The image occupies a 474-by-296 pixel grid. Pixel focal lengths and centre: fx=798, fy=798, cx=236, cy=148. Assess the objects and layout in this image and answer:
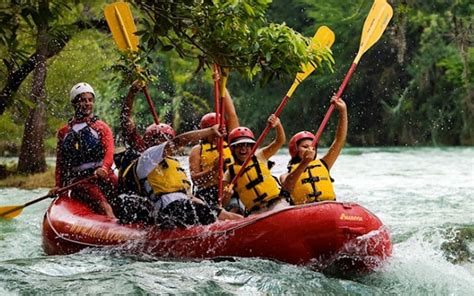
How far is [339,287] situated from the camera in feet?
17.1

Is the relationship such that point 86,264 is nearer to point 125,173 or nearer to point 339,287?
point 125,173

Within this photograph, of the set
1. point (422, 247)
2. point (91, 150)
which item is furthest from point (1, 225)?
point (422, 247)

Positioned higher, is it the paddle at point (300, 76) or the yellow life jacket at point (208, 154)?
the paddle at point (300, 76)

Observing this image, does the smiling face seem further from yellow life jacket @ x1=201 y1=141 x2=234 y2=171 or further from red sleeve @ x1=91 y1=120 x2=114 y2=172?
yellow life jacket @ x1=201 y1=141 x2=234 y2=171

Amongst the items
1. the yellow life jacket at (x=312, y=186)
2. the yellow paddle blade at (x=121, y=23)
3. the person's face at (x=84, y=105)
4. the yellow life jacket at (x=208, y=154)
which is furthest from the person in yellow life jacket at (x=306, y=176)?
the yellow paddle blade at (x=121, y=23)

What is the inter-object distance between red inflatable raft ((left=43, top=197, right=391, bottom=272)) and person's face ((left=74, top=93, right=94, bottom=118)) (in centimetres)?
158

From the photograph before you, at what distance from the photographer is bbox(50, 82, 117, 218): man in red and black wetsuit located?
23.0 feet

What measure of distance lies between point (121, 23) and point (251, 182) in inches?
90.6

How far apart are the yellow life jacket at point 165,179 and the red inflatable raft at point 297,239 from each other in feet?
1.12

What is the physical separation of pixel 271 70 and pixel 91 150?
3.07 meters

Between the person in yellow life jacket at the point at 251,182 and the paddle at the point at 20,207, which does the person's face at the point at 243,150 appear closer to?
the person in yellow life jacket at the point at 251,182

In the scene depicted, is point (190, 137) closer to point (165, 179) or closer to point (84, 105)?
point (165, 179)

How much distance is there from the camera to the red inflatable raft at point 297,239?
5.36 meters

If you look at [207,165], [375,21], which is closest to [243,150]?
[207,165]
